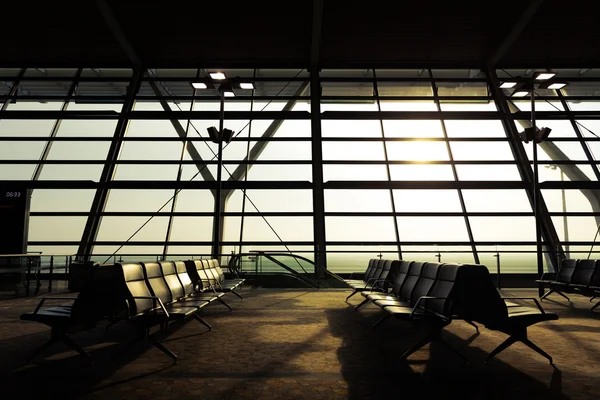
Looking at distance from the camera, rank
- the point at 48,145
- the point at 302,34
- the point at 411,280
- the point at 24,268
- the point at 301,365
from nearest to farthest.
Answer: the point at 301,365, the point at 411,280, the point at 24,268, the point at 48,145, the point at 302,34

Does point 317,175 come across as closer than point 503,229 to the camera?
No

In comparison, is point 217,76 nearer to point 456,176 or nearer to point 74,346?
point 74,346

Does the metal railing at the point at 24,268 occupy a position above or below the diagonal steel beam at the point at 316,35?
below

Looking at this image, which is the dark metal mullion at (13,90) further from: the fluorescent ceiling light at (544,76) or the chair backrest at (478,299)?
the fluorescent ceiling light at (544,76)

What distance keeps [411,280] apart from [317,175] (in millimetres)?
7424

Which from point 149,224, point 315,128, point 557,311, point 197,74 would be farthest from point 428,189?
point 197,74

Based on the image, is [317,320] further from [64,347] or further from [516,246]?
[516,246]

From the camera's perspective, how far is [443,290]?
3.97 meters

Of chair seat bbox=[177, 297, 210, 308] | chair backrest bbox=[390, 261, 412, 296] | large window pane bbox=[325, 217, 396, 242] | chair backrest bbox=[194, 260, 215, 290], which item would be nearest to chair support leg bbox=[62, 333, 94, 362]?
chair seat bbox=[177, 297, 210, 308]

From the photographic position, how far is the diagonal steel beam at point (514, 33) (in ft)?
39.2

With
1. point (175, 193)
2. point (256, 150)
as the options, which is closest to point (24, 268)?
point (175, 193)

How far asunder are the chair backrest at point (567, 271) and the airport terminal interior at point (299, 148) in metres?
0.05

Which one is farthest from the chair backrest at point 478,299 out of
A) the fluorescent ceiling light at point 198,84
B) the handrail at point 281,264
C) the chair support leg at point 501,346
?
the handrail at point 281,264

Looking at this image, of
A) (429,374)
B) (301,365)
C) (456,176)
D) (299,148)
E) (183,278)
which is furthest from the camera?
(299,148)
